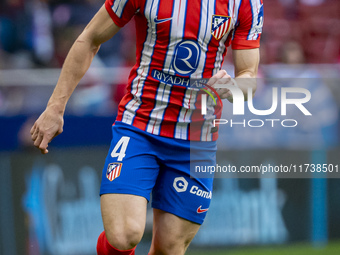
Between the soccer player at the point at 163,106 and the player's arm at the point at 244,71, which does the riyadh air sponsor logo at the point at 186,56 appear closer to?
the soccer player at the point at 163,106

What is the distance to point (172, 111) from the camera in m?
3.71

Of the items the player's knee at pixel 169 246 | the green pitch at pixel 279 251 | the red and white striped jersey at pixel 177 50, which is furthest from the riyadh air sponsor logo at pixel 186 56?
the green pitch at pixel 279 251

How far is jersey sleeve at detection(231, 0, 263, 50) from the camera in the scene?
3713 mm

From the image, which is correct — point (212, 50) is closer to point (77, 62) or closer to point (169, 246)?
point (77, 62)

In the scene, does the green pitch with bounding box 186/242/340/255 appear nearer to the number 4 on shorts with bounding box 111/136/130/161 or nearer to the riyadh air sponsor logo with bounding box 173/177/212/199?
the riyadh air sponsor logo with bounding box 173/177/212/199

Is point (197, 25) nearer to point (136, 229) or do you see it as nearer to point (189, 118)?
point (189, 118)

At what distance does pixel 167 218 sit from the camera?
12.2 ft

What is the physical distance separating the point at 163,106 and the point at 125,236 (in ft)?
2.49

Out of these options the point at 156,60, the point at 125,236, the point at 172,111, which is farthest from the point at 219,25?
the point at 125,236

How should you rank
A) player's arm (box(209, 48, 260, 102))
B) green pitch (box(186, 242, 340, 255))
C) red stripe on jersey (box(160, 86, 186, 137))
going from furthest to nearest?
1. green pitch (box(186, 242, 340, 255))
2. red stripe on jersey (box(160, 86, 186, 137))
3. player's arm (box(209, 48, 260, 102))

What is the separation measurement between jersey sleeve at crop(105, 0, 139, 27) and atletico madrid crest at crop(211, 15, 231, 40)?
0.43 m

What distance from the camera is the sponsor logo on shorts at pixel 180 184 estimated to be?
12.2 feet

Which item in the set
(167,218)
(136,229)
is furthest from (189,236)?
(136,229)

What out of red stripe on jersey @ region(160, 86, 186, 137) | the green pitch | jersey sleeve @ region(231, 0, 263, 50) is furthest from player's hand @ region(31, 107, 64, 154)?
the green pitch
